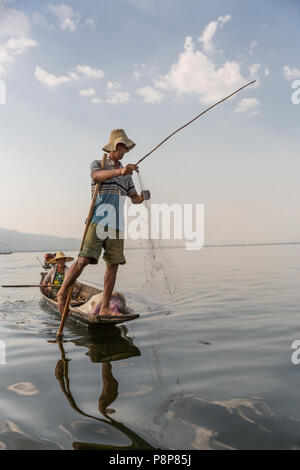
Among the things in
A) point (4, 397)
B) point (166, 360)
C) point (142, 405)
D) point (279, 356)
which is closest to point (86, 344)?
point (166, 360)

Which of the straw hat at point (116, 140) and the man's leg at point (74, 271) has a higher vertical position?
the straw hat at point (116, 140)

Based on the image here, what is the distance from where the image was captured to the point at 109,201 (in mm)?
5328

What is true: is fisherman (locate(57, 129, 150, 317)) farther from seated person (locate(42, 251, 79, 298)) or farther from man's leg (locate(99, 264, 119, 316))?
seated person (locate(42, 251, 79, 298))

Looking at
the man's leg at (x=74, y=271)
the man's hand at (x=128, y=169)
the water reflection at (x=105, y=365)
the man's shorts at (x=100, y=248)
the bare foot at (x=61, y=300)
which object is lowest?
the water reflection at (x=105, y=365)

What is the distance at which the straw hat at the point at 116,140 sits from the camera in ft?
17.4

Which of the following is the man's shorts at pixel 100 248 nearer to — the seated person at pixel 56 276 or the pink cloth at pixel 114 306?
the pink cloth at pixel 114 306

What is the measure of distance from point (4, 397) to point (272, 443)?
2.33 metres

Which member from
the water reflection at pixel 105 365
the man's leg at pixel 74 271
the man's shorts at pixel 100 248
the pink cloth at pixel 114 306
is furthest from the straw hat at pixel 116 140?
the water reflection at pixel 105 365

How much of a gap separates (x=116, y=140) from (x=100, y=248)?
178 centimetres

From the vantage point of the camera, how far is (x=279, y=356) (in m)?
4.09

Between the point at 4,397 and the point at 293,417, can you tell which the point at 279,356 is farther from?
the point at 4,397

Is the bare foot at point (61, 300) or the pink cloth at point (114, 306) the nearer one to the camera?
the bare foot at point (61, 300)

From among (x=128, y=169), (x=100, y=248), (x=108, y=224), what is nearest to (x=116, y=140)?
(x=128, y=169)

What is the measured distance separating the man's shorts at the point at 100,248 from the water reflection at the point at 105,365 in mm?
1241
